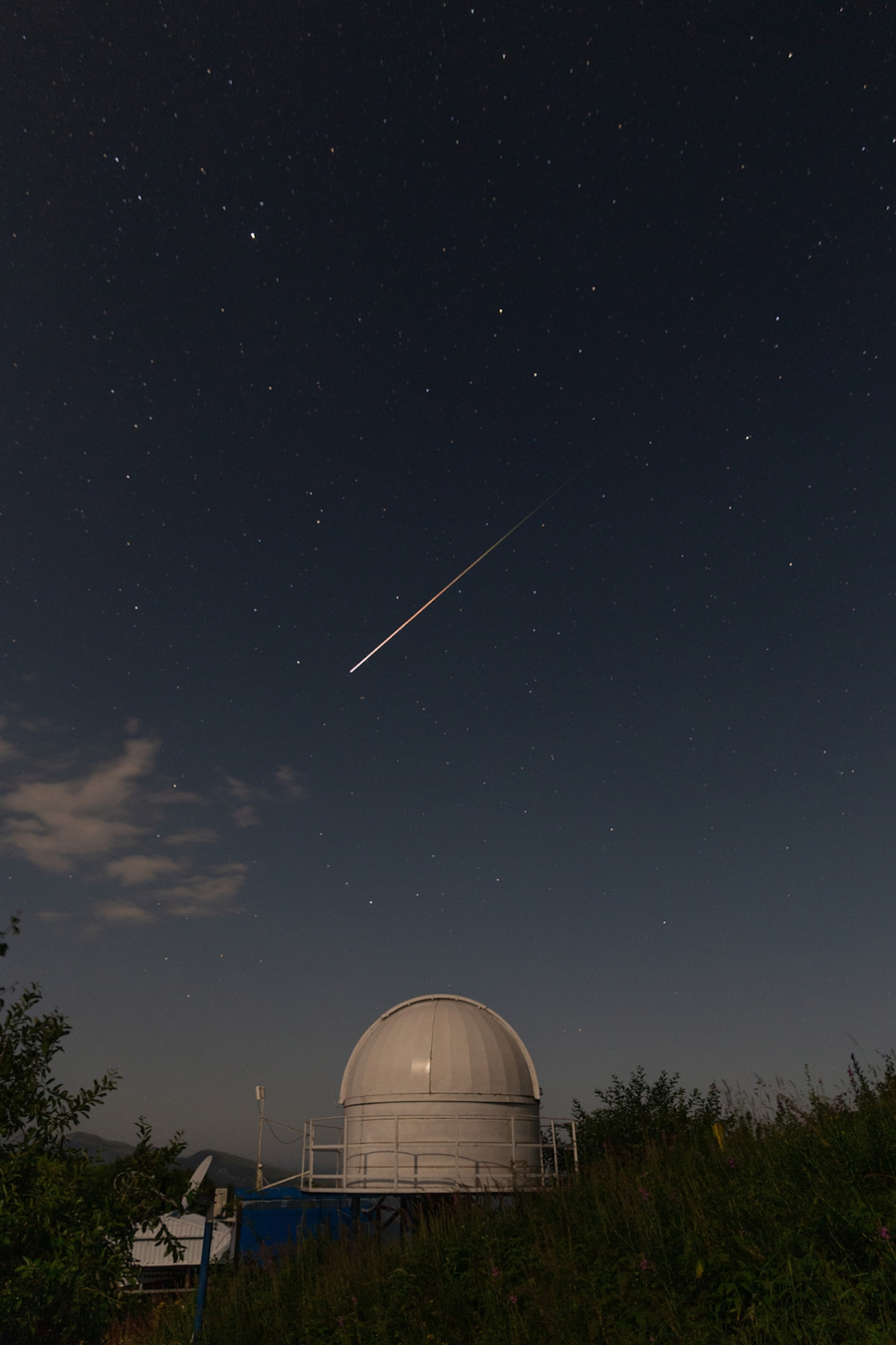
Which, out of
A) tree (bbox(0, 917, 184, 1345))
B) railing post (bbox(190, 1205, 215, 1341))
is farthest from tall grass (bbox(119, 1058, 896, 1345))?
tree (bbox(0, 917, 184, 1345))

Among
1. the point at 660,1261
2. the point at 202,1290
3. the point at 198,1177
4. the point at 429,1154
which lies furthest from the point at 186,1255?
the point at 660,1261

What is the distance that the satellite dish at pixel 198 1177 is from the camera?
20.3 ft

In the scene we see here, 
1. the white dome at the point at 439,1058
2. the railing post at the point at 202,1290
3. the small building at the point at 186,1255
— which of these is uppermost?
the white dome at the point at 439,1058

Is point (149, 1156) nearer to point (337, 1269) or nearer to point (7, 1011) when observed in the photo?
point (7, 1011)

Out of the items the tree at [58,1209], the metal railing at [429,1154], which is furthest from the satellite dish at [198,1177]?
the metal railing at [429,1154]

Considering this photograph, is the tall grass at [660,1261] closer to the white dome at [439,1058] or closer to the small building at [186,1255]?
the white dome at [439,1058]

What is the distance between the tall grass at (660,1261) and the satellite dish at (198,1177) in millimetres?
2114

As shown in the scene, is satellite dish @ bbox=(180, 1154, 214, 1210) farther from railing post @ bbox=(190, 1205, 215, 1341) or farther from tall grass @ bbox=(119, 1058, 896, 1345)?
tall grass @ bbox=(119, 1058, 896, 1345)

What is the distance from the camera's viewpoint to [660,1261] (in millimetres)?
7379

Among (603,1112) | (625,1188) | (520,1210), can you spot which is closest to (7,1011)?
(625,1188)

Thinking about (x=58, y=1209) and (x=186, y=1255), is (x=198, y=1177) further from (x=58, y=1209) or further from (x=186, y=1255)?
(x=186, y=1255)

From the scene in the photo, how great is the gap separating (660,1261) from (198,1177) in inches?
184

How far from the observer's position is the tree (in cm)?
522

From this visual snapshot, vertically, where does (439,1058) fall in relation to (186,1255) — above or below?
above
